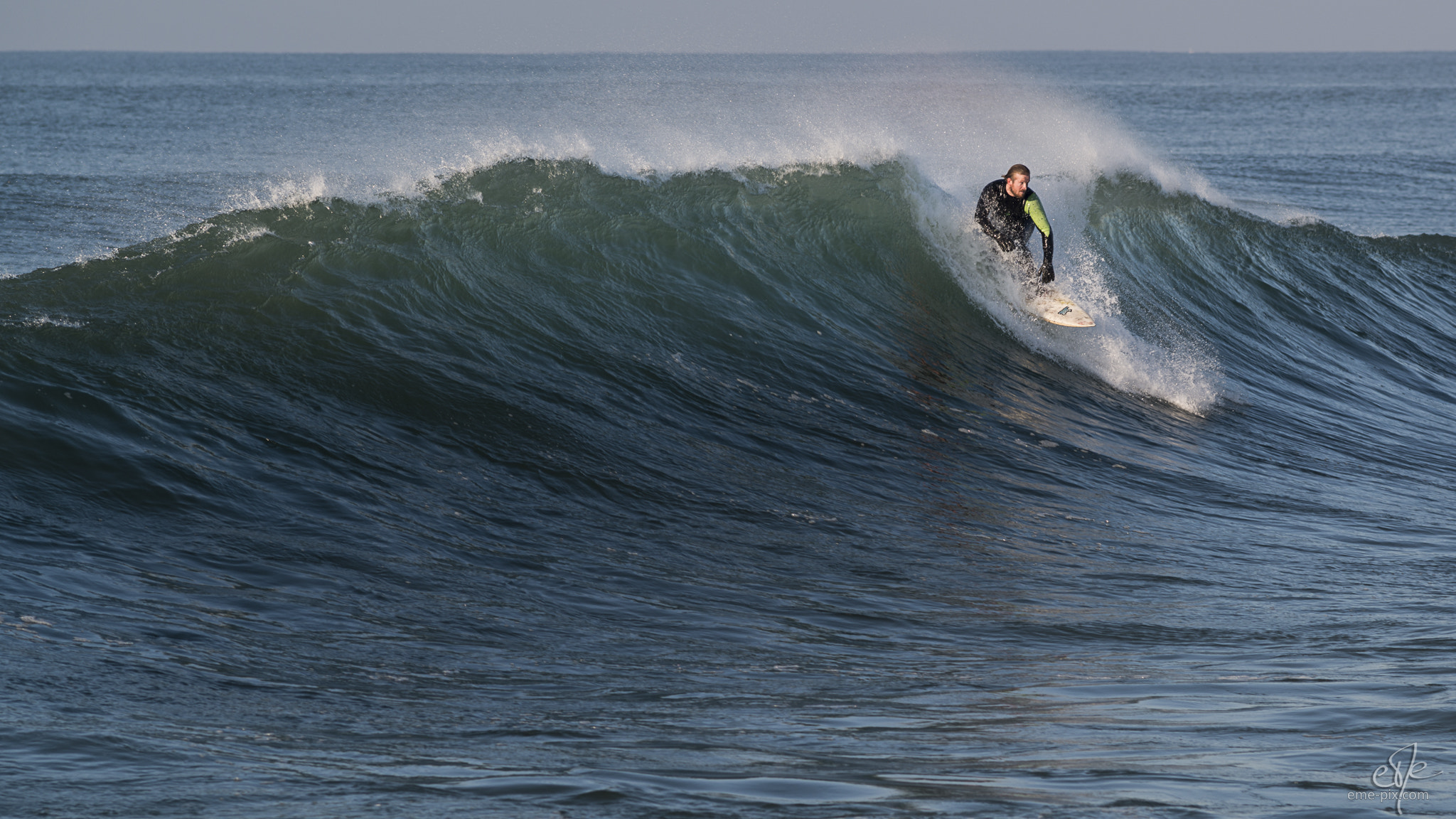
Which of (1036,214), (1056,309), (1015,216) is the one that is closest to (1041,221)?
(1036,214)

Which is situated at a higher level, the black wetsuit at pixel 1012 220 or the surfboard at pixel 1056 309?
the black wetsuit at pixel 1012 220

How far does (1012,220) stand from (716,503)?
4.85 m

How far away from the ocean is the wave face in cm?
3

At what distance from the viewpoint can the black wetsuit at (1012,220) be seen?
10023 millimetres

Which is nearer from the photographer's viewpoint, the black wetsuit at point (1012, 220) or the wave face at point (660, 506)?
the wave face at point (660, 506)

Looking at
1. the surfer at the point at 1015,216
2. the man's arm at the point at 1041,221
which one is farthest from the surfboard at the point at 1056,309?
the man's arm at the point at 1041,221

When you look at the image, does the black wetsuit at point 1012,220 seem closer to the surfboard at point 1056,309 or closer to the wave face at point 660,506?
the surfboard at point 1056,309

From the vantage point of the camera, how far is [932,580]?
225 inches

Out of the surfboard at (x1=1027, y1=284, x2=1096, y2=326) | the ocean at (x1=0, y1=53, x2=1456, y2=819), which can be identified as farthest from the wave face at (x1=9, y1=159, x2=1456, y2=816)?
the surfboard at (x1=1027, y1=284, x2=1096, y2=326)

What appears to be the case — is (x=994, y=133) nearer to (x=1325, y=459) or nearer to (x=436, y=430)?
(x=1325, y=459)

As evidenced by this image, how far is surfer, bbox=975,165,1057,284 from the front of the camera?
9.97 metres

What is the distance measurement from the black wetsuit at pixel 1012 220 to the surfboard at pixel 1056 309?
7.2 inches

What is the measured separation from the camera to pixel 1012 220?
33.5ft

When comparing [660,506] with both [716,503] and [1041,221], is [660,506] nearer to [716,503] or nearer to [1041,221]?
[716,503]
